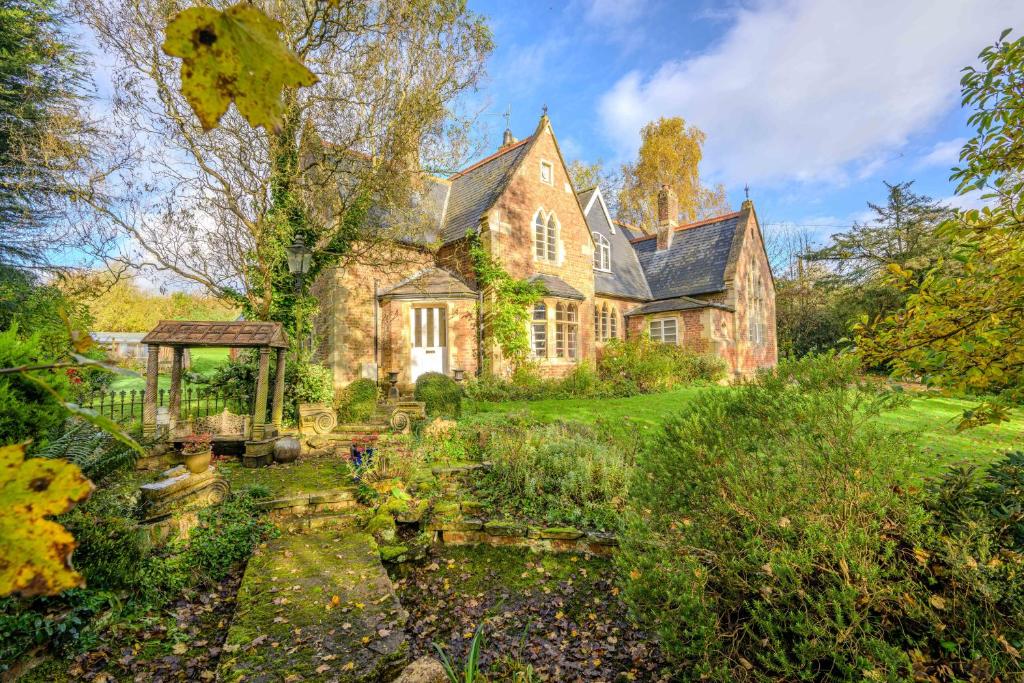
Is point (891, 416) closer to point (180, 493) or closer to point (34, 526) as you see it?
point (180, 493)

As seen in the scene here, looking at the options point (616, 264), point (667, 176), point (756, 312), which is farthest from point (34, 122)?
point (667, 176)

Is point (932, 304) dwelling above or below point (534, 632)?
above

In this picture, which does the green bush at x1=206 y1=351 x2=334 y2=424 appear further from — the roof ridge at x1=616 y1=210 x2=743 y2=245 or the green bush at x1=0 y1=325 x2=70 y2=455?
the roof ridge at x1=616 y1=210 x2=743 y2=245

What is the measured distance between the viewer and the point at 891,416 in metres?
9.65

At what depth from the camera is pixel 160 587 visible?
13.2 ft

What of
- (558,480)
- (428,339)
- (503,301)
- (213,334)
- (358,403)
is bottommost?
(558,480)

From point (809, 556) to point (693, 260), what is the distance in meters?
21.1

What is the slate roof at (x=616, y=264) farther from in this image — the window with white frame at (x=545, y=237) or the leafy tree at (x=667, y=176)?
the leafy tree at (x=667, y=176)

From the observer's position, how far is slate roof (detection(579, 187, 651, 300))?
20.2 meters

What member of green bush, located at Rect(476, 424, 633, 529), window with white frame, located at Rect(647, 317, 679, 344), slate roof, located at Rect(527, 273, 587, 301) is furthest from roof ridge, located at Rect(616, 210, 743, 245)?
green bush, located at Rect(476, 424, 633, 529)

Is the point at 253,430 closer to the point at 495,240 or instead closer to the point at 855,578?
the point at 855,578

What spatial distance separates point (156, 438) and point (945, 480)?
30.2ft

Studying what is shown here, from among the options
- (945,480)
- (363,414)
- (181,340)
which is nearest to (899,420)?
(945,480)

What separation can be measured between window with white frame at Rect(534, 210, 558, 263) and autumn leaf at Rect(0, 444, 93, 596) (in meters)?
16.3
